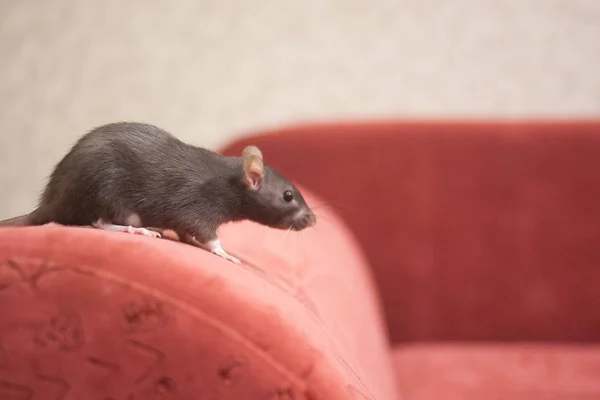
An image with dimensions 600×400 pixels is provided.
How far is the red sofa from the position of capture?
0.48 meters

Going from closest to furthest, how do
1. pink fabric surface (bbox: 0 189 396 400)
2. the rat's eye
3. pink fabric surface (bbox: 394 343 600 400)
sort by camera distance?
pink fabric surface (bbox: 0 189 396 400) → the rat's eye → pink fabric surface (bbox: 394 343 600 400)

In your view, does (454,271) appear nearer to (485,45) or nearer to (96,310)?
(485,45)

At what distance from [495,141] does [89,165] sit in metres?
1.04

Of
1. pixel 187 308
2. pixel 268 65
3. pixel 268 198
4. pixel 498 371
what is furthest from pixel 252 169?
pixel 268 65

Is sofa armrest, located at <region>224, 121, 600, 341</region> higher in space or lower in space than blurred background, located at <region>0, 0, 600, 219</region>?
lower

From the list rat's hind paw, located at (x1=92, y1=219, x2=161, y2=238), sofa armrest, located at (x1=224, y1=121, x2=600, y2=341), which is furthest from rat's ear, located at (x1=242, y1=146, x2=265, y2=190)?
sofa armrest, located at (x1=224, y1=121, x2=600, y2=341)

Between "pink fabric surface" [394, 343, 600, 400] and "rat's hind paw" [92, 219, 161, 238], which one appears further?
"pink fabric surface" [394, 343, 600, 400]

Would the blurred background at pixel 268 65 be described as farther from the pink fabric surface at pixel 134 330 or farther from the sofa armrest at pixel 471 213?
the pink fabric surface at pixel 134 330

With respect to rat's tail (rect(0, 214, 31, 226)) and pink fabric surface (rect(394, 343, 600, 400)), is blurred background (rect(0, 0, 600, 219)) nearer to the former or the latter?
pink fabric surface (rect(394, 343, 600, 400))

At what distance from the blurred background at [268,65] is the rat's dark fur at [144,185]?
34.0 inches

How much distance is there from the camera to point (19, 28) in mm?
1529

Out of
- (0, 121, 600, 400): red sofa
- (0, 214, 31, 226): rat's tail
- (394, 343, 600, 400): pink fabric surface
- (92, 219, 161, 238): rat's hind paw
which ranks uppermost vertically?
(0, 214, 31, 226): rat's tail

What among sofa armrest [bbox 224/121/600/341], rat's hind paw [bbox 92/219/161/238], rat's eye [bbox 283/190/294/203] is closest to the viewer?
rat's hind paw [bbox 92/219/161/238]

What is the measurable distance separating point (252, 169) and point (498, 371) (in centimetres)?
80
